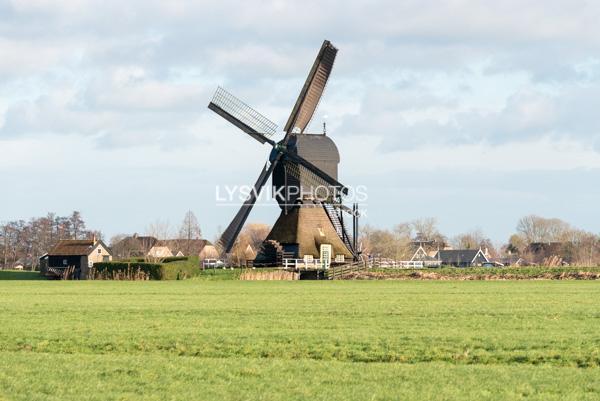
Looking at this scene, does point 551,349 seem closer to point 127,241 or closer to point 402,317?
point 402,317

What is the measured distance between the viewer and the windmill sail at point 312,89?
6216 centimetres

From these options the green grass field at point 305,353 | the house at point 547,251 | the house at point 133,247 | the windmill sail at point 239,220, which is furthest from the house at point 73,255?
the house at point 547,251

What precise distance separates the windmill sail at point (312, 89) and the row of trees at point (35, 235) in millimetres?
76623

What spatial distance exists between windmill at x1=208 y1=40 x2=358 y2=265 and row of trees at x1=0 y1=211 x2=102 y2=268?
75.1m

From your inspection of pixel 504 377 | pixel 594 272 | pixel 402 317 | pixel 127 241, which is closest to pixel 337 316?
pixel 402 317

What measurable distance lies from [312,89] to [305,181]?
596 centimetres

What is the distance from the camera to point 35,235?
5418 inches

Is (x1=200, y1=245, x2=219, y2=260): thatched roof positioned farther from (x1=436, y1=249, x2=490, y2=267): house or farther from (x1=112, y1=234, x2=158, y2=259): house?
(x1=436, y1=249, x2=490, y2=267): house

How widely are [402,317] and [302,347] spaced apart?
279 inches

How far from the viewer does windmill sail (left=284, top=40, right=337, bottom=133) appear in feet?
204

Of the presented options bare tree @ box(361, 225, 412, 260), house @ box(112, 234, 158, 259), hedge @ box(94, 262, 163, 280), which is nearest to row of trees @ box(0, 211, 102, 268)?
house @ box(112, 234, 158, 259)

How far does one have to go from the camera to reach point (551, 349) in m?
16.9

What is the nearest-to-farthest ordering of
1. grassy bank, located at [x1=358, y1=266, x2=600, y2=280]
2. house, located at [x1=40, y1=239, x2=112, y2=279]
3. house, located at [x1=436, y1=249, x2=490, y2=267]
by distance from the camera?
grassy bank, located at [x1=358, y1=266, x2=600, y2=280] → house, located at [x1=40, y1=239, x2=112, y2=279] → house, located at [x1=436, y1=249, x2=490, y2=267]

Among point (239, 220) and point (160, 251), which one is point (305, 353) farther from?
point (160, 251)
